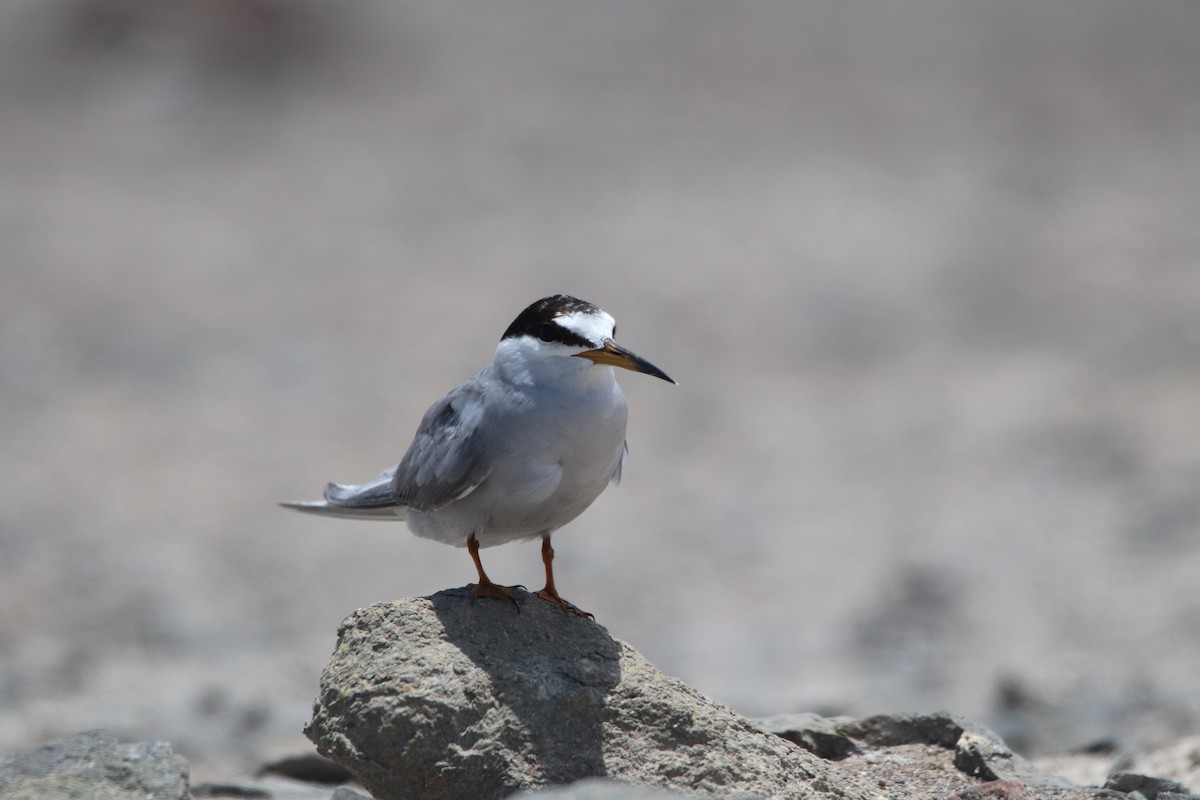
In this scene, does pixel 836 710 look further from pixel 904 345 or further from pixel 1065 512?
pixel 904 345

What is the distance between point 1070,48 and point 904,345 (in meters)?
10.4

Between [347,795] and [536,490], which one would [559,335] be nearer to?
[536,490]

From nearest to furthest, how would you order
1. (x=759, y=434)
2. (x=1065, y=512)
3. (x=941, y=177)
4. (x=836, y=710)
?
(x=836, y=710) → (x=1065, y=512) → (x=759, y=434) → (x=941, y=177)

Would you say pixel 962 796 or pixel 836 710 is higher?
pixel 836 710

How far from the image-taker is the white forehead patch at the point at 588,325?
5.63 m

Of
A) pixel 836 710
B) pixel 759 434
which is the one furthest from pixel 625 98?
pixel 836 710

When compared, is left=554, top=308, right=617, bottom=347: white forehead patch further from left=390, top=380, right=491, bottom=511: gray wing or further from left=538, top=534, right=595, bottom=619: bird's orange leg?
left=538, top=534, right=595, bottom=619: bird's orange leg

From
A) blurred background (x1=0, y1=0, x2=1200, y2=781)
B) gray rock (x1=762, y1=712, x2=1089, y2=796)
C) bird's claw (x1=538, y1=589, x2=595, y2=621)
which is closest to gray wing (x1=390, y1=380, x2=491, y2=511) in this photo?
bird's claw (x1=538, y1=589, x2=595, y2=621)

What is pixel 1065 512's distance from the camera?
15.5 meters

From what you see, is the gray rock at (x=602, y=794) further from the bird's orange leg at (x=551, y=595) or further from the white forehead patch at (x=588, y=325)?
the white forehead patch at (x=588, y=325)

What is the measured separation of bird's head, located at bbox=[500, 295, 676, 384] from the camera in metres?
5.61

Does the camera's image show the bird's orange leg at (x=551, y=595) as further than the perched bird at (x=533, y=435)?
Yes

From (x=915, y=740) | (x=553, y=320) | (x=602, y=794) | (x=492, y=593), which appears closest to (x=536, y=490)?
(x=492, y=593)

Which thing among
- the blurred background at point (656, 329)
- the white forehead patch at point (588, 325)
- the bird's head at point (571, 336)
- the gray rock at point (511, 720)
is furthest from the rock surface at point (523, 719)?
the blurred background at point (656, 329)
